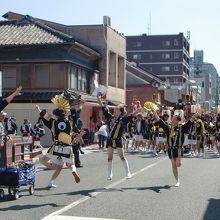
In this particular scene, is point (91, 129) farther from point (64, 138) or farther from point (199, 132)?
point (64, 138)

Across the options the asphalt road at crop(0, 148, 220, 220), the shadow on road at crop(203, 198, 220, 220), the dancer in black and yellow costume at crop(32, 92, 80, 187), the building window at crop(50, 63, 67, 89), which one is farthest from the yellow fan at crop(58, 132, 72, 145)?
the building window at crop(50, 63, 67, 89)

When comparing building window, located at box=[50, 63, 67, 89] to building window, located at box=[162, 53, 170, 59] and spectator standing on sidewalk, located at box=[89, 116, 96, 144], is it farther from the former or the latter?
building window, located at box=[162, 53, 170, 59]

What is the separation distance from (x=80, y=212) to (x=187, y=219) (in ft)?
5.94

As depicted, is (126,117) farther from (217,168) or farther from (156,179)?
(217,168)

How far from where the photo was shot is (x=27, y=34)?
29703 millimetres

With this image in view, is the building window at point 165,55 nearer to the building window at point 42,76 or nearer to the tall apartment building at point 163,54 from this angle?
the tall apartment building at point 163,54

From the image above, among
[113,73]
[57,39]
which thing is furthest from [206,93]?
[57,39]

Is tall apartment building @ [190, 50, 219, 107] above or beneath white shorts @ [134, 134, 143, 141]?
above

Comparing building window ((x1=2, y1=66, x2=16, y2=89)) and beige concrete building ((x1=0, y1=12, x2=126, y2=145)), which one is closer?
beige concrete building ((x1=0, y1=12, x2=126, y2=145))

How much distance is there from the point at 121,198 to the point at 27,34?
22.0 m

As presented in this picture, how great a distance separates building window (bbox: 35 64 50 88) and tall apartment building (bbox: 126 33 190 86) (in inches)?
2797

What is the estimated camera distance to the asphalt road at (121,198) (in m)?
7.91

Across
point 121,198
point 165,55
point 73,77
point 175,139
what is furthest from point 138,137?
point 165,55

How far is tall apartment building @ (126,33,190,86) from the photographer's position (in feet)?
332
